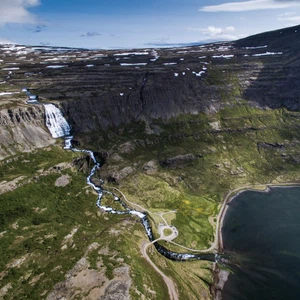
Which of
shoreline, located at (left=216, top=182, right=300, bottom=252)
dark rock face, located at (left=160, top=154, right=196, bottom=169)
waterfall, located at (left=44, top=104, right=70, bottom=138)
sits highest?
waterfall, located at (left=44, top=104, right=70, bottom=138)

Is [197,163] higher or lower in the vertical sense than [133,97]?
lower

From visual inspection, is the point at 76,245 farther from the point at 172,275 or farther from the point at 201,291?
the point at 201,291

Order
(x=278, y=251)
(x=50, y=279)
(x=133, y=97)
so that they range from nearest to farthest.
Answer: (x=50, y=279), (x=278, y=251), (x=133, y=97)

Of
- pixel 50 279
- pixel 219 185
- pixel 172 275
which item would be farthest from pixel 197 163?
pixel 50 279

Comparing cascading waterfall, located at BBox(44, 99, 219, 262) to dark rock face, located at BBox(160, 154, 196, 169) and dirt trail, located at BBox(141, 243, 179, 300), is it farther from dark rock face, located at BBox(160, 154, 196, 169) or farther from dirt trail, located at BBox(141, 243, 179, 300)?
dark rock face, located at BBox(160, 154, 196, 169)

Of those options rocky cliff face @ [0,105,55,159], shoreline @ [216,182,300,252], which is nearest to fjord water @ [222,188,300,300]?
shoreline @ [216,182,300,252]

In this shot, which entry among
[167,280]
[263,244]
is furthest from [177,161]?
[167,280]

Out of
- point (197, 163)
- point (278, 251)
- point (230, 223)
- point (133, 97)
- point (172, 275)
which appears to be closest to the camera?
point (172, 275)

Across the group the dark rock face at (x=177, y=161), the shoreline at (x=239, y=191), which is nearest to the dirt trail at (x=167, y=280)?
the shoreline at (x=239, y=191)
